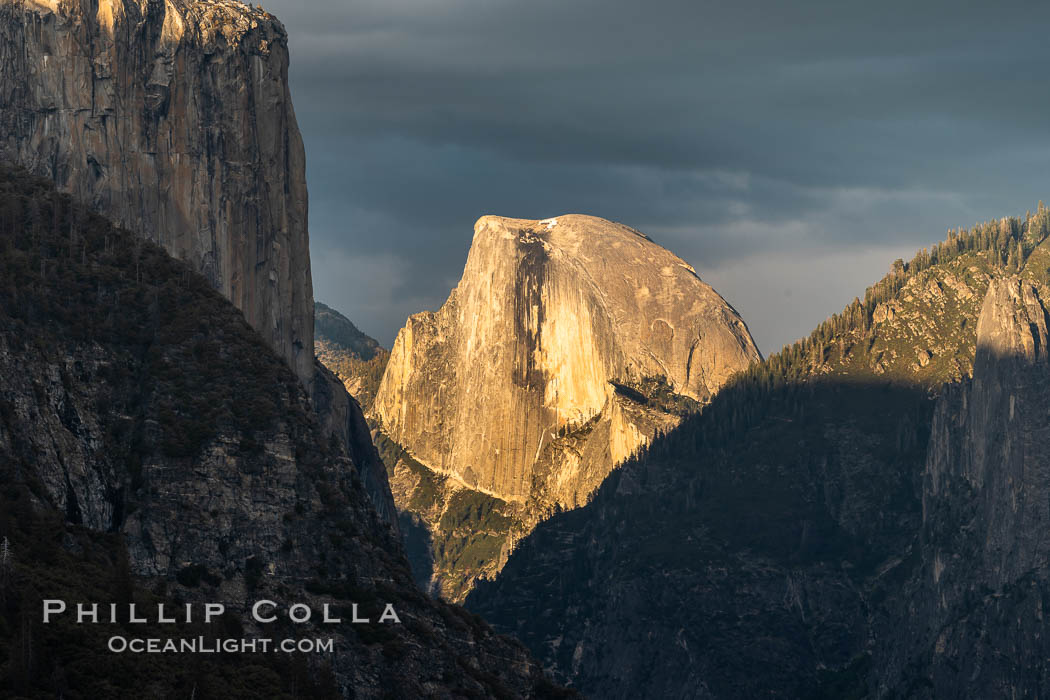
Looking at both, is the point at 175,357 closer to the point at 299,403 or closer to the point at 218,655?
the point at 299,403

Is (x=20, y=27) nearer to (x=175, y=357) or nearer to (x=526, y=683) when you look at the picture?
(x=175, y=357)

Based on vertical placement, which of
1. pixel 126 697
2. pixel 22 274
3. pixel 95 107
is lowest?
pixel 126 697

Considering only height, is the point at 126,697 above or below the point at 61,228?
below

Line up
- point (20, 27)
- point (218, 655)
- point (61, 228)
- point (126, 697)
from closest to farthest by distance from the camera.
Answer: point (126, 697)
point (218, 655)
point (61, 228)
point (20, 27)

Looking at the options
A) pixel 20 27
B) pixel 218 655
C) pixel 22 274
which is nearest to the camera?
pixel 218 655

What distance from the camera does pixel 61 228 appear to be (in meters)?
173

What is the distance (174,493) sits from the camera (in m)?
151

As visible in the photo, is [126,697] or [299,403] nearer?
[126,697]

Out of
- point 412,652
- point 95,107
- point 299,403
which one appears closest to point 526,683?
point 412,652

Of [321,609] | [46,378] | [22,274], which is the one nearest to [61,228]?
[22,274]

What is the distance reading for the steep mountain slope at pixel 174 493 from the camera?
440 feet

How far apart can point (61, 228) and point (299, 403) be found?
27045 millimetres

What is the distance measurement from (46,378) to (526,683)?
48636 mm

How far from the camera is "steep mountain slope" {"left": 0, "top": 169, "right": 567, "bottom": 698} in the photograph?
440 feet
